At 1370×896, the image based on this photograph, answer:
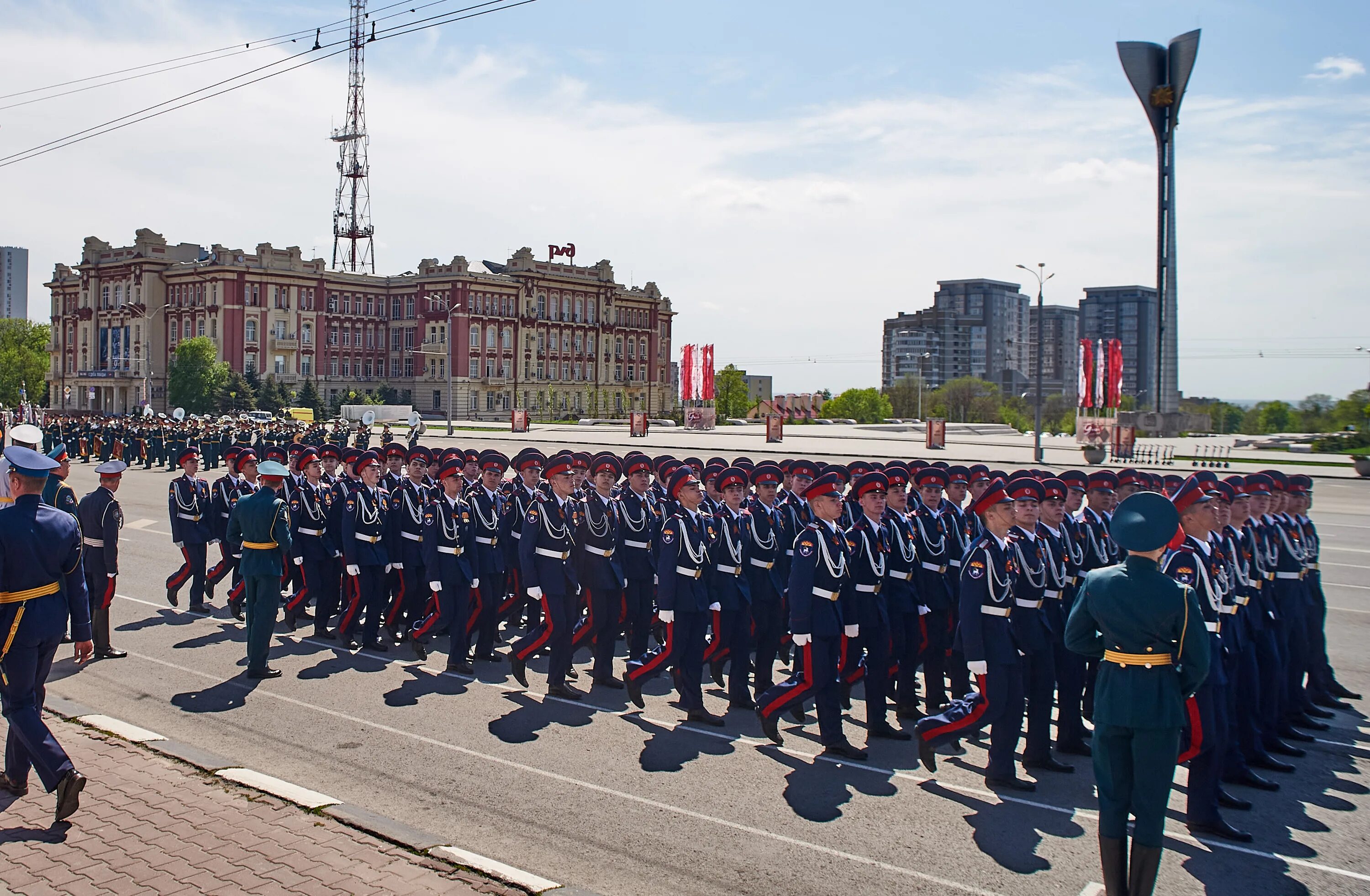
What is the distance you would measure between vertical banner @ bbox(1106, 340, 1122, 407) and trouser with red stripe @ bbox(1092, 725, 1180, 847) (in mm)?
57842

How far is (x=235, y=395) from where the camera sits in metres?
81.3

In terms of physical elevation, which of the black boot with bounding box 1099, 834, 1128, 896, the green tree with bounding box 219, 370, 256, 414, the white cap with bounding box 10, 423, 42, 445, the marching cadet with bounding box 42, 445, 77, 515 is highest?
the green tree with bounding box 219, 370, 256, 414

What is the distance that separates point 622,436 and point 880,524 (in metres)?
55.7

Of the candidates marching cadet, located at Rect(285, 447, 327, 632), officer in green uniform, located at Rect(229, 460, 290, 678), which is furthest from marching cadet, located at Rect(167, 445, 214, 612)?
officer in green uniform, located at Rect(229, 460, 290, 678)

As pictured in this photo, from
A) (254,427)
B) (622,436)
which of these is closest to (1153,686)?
(254,427)

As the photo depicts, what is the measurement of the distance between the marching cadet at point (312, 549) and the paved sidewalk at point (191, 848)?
465 centimetres

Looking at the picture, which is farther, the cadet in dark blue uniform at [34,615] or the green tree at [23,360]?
the green tree at [23,360]

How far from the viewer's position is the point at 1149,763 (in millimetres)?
4961

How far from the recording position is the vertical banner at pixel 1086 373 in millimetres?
57594

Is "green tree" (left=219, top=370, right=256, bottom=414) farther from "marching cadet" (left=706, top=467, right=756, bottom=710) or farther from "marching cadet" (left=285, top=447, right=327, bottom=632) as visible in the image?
"marching cadet" (left=706, top=467, right=756, bottom=710)

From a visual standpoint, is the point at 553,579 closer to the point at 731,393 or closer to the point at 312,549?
the point at 312,549

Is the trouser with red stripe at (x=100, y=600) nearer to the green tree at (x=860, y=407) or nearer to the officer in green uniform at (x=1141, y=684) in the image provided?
the officer in green uniform at (x=1141, y=684)

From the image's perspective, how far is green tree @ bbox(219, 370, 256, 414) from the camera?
80.6 meters

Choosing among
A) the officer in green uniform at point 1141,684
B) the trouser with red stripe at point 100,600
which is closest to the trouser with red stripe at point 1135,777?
the officer in green uniform at point 1141,684
